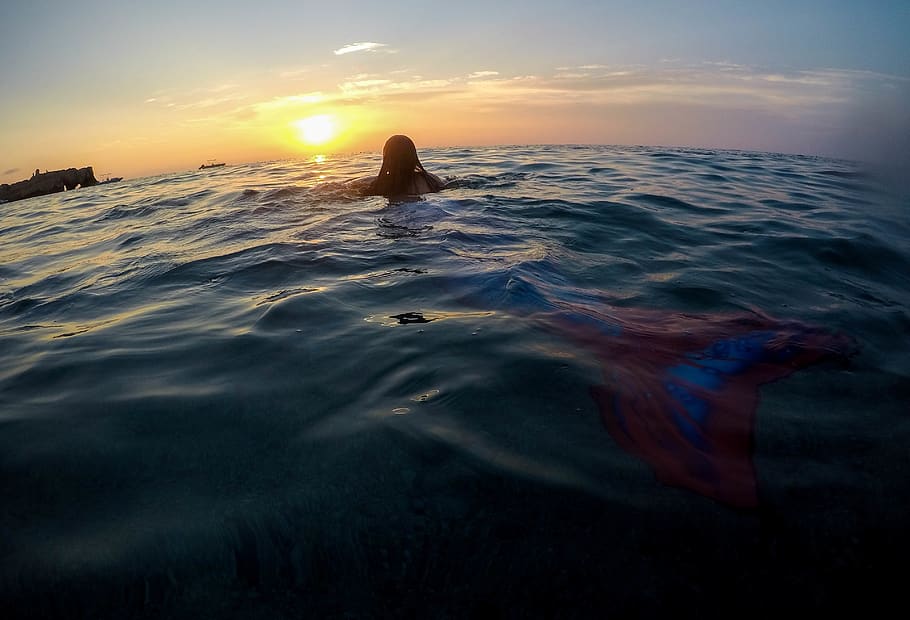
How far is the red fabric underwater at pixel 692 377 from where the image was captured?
204 centimetres

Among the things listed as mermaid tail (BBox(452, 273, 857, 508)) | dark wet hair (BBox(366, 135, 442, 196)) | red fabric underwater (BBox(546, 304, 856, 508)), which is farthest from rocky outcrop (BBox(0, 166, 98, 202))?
red fabric underwater (BBox(546, 304, 856, 508))

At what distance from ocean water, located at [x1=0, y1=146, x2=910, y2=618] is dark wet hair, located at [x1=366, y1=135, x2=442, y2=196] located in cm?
488

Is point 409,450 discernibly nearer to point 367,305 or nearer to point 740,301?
point 367,305

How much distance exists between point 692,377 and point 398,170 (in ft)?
27.6

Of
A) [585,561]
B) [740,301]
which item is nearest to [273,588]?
[585,561]

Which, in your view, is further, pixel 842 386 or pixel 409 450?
pixel 842 386

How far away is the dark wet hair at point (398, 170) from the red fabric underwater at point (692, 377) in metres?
6.98

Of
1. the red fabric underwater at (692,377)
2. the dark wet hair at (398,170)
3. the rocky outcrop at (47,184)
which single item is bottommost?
the red fabric underwater at (692,377)

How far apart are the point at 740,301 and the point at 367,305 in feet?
11.2

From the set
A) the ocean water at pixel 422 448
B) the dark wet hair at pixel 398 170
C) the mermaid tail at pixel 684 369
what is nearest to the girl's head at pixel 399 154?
the dark wet hair at pixel 398 170

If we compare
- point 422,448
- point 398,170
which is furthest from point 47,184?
point 422,448

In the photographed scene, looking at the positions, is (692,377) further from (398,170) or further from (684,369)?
(398,170)

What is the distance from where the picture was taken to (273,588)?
161 cm

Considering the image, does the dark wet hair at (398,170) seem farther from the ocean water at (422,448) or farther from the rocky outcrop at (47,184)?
the rocky outcrop at (47,184)
